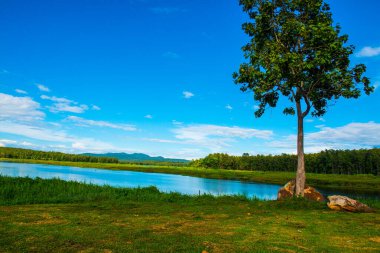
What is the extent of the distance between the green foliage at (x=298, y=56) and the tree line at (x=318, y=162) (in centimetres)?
12708

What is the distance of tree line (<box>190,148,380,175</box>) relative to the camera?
136875mm

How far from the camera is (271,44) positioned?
24.5m

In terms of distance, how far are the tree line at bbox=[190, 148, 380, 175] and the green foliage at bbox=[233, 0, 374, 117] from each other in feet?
417

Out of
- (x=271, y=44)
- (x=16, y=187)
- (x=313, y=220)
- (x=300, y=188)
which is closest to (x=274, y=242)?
(x=313, y=220)

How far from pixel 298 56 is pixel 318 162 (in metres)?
144

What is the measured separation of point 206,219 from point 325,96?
56.5 feet

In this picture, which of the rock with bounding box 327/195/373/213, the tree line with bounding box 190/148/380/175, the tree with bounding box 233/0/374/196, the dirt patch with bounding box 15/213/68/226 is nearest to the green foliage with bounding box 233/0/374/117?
the tree with bounding box 233/0/374/196

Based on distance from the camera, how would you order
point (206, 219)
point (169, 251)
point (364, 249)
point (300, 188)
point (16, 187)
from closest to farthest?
point (169, 251), point (364, 249), point (206, 219), point (16, 187), point (300, 188)

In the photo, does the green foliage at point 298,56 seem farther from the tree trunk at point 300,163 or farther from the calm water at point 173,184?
the calm water at point 173,184

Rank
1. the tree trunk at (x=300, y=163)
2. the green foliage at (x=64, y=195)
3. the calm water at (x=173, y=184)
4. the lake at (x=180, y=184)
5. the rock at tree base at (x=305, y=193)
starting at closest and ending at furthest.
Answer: the green foliage at (x=64, y=195) < the tree trunk at (x=300, y=163) < the rock at tree base at (x=305, y=193) < the lake at (x=180, y=184) < the calm water at (x=173, y=184)

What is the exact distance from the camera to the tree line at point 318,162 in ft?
449

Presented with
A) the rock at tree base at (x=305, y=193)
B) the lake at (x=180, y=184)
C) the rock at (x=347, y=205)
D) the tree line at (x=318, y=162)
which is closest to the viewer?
Answer: the rock at (x=347, y=205)

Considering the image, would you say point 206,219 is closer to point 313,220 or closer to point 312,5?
point 313,220

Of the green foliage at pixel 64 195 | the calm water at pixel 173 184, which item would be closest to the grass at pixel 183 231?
the green foliage at pixel 64 195
